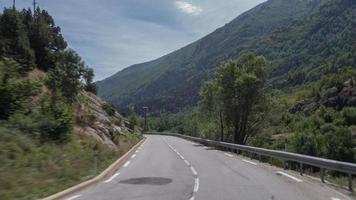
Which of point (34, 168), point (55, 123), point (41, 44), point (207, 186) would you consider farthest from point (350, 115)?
point (34, 168)

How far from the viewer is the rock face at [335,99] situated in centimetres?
13738

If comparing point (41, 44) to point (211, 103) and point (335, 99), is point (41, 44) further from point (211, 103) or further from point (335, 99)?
point (335, 99)

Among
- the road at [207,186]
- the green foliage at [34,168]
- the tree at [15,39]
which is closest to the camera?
the green foliage at [34,168]

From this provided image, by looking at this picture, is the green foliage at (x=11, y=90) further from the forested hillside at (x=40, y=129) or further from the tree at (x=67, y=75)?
the tree at (x=67, y=75)

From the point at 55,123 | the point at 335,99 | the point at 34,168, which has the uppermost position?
the point at 335,99

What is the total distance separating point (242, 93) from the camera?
163 feet

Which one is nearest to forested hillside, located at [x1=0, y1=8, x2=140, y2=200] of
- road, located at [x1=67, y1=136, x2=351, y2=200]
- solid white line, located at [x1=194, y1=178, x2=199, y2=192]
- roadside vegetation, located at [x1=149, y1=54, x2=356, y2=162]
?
road, located at [x1=67, y1=136, x2=351, y2=200]

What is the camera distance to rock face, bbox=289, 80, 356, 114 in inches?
5408

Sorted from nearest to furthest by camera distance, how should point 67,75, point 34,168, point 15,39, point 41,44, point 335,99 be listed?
point 34,168
point 67,75
point 15,39
point 41,44
point 335,99

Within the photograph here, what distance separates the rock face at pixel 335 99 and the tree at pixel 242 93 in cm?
9004

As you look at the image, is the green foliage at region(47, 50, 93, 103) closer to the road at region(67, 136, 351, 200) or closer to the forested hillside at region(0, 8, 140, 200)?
the forested hillside at region(0, 8, 140, 200)

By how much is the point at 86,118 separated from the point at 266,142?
74.4 feet

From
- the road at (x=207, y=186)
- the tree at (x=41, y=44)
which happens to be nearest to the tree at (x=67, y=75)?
the tree at (x=41, y=44)

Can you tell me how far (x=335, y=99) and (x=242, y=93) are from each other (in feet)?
333
